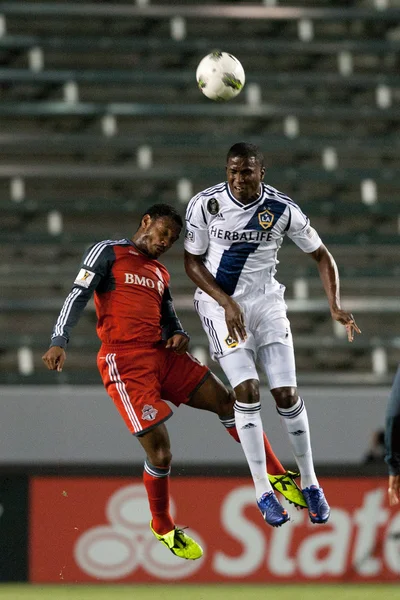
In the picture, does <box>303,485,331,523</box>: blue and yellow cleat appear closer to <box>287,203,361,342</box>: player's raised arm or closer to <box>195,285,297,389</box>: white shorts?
<box>195,285,297,389</box>: white shorts

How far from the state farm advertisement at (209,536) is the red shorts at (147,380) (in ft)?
11.0

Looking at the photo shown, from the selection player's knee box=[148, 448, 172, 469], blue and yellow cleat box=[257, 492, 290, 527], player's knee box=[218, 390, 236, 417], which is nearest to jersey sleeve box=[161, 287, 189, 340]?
player's knee box=[218, 390, 236, 417]

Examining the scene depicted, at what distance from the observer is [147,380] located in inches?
256

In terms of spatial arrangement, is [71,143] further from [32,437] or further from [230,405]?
[230,405]

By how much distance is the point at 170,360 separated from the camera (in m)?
6.66

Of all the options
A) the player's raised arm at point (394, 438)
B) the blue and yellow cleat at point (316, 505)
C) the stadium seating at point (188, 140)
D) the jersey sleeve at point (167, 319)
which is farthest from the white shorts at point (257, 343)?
the stadium seating at point (188, 140)

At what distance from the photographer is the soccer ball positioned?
6441 mm

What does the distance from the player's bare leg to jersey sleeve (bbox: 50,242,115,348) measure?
0.78 m

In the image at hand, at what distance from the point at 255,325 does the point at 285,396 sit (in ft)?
1.47

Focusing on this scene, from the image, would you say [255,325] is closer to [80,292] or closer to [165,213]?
[165,213]

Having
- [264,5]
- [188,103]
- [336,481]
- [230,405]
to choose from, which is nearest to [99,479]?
[336,481]

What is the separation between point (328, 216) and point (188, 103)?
7.13 feet

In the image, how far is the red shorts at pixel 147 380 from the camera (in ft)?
21.1

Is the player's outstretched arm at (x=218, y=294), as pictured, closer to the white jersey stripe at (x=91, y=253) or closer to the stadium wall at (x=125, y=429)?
the white jersey stripe at (x=91, y=253)
